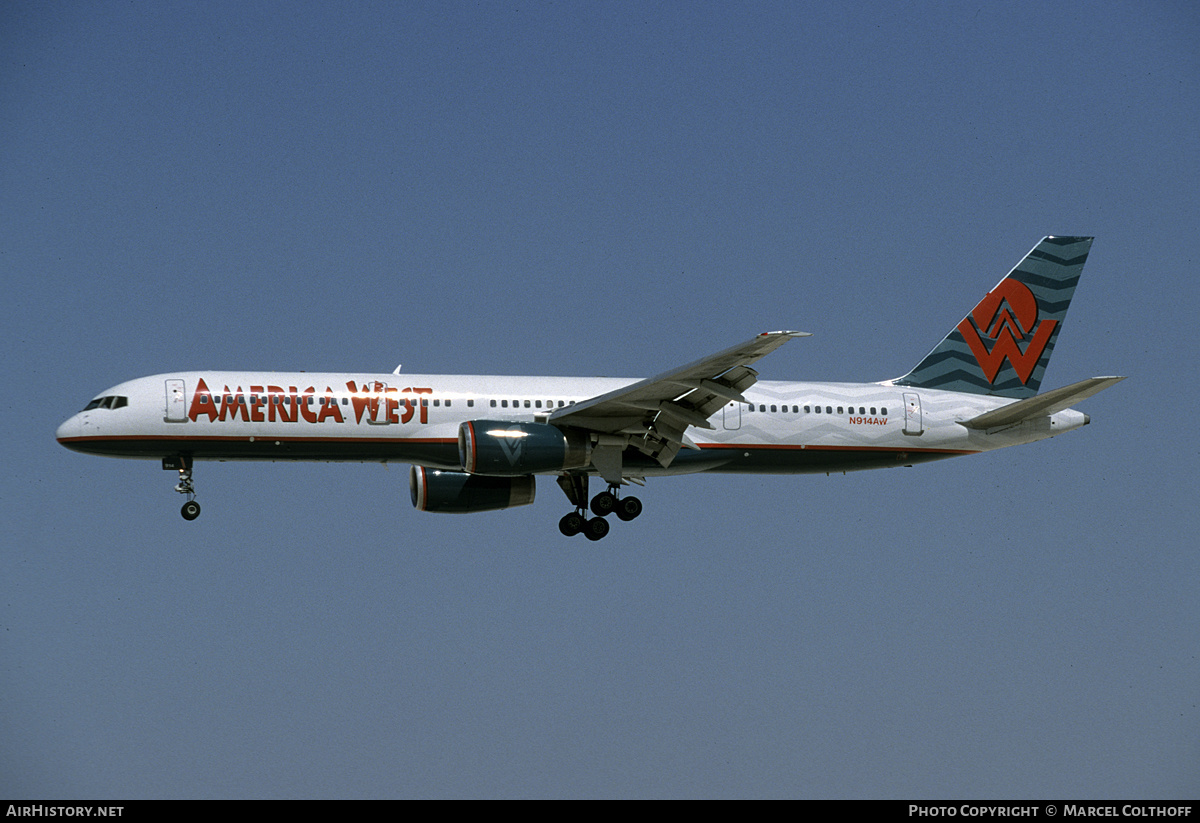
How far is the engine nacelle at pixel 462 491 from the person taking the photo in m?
44.4

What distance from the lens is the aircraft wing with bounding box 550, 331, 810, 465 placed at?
37938 mm

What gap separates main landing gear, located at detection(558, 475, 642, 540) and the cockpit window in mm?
12266

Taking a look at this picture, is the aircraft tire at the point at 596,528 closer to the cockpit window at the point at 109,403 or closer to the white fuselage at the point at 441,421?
the white fuselage at the point at 441,421

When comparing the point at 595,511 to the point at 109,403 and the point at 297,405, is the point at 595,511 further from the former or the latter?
the point at 109,403

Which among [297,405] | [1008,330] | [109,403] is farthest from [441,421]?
[1008,330]

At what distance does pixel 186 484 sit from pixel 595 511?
36.6 ft

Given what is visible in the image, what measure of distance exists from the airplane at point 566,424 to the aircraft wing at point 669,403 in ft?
0.16

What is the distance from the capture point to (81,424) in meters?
41.0

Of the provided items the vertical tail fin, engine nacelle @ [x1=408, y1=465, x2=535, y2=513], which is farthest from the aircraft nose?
the vertical tail fin

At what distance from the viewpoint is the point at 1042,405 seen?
42719mm

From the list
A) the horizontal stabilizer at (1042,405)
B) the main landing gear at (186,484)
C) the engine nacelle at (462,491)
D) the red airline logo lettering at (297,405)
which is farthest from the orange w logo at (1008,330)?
the main landing gear at (186,484)
